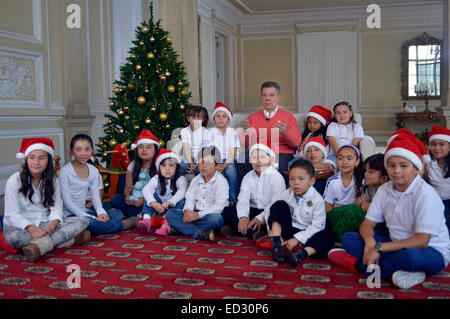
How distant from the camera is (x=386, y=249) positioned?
2.30 m

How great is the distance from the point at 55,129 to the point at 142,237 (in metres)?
2.77

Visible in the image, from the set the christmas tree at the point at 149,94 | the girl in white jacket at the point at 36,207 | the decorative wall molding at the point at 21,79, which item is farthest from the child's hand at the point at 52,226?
the decorative wall molding at the point at 21,79

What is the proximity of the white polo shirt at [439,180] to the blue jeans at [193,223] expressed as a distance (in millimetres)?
1707

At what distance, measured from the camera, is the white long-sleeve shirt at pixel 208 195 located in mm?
3385

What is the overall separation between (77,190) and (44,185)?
43cm

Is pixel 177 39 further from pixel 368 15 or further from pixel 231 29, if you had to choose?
pixel 368 15

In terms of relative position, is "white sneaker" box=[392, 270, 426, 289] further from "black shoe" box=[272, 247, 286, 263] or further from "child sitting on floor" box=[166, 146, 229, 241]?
"child sitting on floor" box=[166, 146, 229, 241]

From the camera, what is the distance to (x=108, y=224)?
3420 millimetres

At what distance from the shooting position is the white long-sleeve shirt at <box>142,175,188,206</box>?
3.57m

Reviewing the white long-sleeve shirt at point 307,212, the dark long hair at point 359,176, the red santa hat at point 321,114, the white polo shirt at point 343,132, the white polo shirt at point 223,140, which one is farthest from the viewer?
the red santa hat at point 321,114

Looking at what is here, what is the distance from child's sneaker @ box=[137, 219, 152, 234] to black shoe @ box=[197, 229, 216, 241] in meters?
0.46

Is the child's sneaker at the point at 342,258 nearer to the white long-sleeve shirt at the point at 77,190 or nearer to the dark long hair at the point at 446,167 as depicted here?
the dark long hair at the point at 446,167

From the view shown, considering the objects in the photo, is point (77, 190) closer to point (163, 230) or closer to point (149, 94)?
point (163, 230)
